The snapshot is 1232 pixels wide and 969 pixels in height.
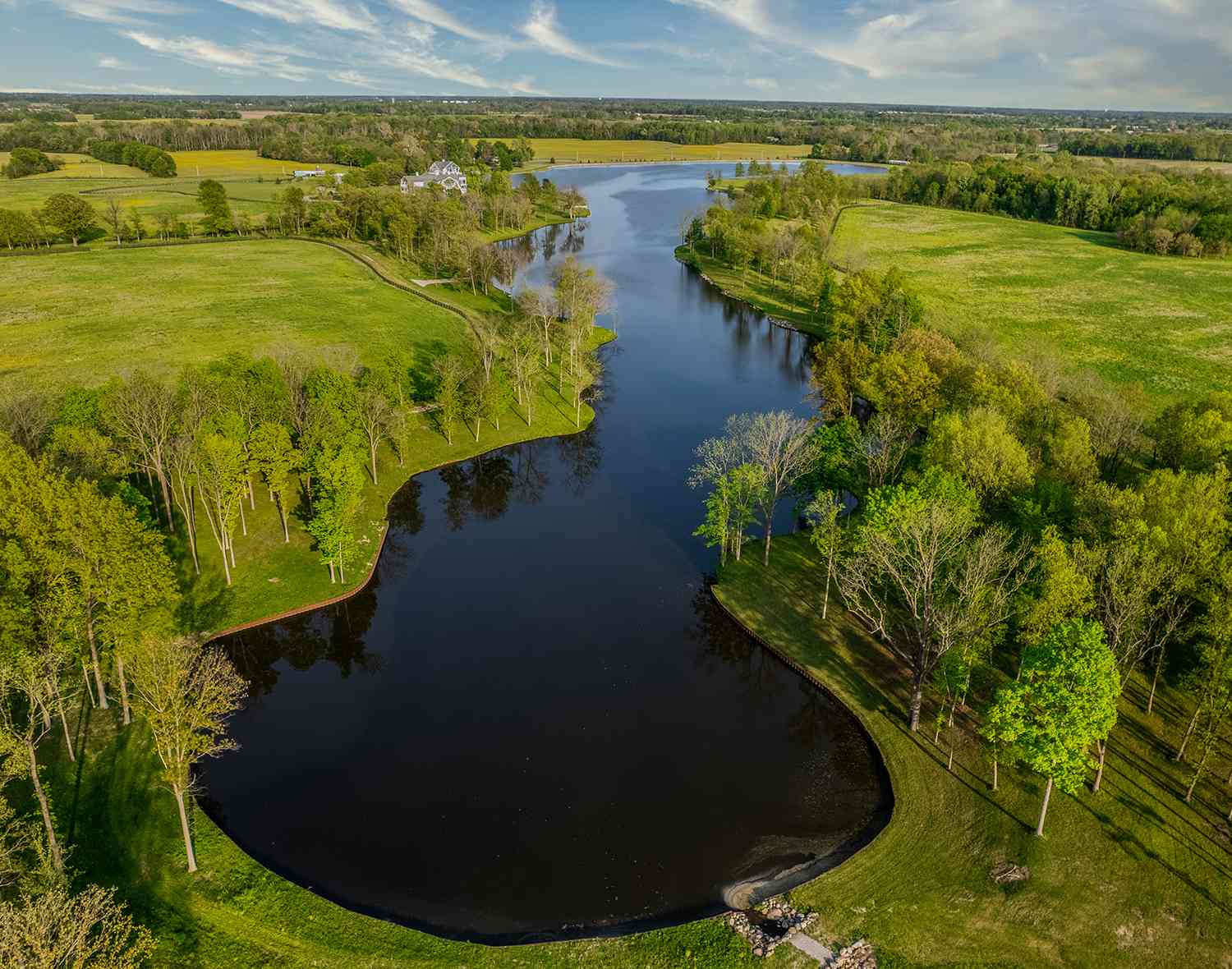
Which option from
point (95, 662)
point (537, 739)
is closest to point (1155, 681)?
point (537, 739)

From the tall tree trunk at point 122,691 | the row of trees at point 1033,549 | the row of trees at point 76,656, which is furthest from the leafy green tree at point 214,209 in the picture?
the row of trees at point 1033,549

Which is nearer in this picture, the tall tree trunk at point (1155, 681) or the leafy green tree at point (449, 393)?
the tall tree trunk at point (1155, 681)

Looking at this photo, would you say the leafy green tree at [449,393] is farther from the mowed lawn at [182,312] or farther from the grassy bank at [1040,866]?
the grassy bank at [1040,866]

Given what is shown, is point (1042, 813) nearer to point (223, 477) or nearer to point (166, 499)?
point (223, 477)

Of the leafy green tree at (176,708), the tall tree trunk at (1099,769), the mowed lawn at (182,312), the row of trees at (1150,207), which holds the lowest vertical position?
the tall tree trunk at (1099,769)

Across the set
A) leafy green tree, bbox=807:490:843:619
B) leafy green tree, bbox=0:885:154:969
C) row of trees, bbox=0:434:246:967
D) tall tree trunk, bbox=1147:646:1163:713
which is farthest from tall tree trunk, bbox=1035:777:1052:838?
row of trees, bbox=0:434:246:967
